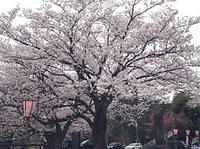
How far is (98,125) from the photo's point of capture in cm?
2269

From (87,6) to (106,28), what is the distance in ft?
5.98

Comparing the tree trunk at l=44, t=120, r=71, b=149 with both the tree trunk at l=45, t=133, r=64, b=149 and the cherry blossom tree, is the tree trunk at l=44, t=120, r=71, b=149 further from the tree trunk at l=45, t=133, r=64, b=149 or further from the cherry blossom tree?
the cherry blossom tree

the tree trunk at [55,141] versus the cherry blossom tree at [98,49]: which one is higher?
the cherry blossom tree at [98,49]

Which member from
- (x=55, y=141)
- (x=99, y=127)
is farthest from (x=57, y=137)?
(x=99, y=127)

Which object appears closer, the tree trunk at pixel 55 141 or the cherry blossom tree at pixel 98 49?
the cherry blossom tree at pixel 98 49

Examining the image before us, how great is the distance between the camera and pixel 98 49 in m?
21.9

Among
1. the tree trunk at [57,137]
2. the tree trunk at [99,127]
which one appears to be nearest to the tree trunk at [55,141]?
the tree trunk at [57,137]

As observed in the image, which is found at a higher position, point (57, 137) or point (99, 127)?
point (99, 127)

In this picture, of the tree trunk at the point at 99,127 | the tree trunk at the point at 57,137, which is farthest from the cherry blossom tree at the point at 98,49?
the tree trunk at the point at 57,137

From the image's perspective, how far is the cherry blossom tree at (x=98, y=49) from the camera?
20.7 meters

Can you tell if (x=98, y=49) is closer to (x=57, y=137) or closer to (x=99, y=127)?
(x=99, y=127)

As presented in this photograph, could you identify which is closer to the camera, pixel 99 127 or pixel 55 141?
pixel 99 127

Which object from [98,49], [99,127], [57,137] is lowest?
[57,137]

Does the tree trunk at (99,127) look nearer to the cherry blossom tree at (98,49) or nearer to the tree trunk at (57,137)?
the cherry blossom tree at (98,49)
